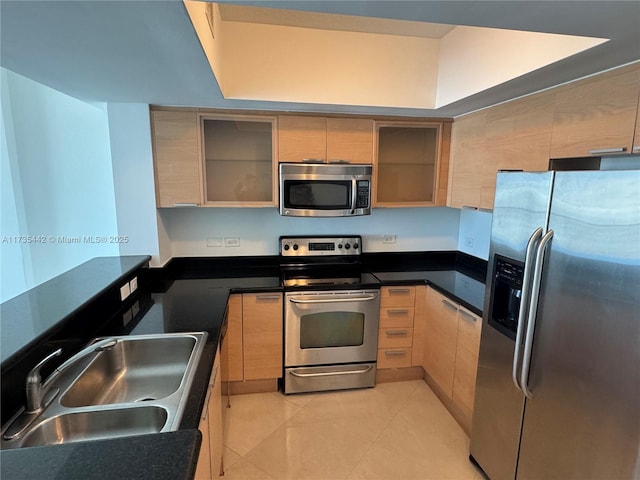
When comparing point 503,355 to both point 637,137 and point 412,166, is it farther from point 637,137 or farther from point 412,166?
point 412,166

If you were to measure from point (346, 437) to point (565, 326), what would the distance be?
149cm

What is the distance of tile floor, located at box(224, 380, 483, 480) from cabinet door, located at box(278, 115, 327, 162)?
184 centimetres

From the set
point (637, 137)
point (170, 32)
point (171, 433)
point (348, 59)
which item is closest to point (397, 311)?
point (637, 137)

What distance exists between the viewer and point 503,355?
163cm

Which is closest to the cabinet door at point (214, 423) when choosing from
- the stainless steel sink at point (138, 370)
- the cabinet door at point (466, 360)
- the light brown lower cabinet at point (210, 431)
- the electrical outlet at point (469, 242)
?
the light brown lower cabinet at point (210, 431)

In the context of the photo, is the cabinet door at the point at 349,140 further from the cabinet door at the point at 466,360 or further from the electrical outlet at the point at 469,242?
the cabinet door at the point at 466,360

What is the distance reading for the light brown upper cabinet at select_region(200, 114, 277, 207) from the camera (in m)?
→ 2.45

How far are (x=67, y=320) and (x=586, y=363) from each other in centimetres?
199

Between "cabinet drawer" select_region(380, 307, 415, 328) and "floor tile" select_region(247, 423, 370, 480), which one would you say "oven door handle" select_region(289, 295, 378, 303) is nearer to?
"cabinet drawer" select_region(380, 307, 415, 328)

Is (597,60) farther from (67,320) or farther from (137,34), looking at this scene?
(67,320)

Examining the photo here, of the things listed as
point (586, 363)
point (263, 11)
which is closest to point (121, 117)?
point (263, 11)

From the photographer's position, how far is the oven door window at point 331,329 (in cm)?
249

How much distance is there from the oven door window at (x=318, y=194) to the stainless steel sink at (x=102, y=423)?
166 centimetres

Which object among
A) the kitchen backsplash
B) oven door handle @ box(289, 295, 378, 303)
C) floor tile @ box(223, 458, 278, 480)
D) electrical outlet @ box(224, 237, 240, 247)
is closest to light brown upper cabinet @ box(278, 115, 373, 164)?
the kitchen backsplash
